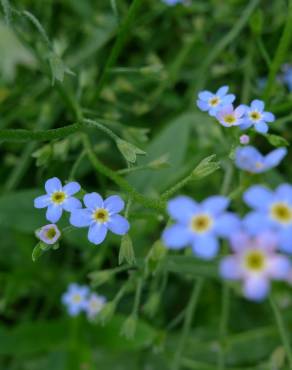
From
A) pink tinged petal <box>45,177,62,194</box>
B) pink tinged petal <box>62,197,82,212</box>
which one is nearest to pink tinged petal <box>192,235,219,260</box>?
pink tinged petal <box>62,197,82,212</box>

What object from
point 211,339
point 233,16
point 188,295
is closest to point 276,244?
point 211,339

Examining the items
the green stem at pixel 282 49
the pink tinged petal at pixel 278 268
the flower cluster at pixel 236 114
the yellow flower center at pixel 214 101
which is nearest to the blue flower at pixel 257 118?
the flower cluster at pixel 236 114

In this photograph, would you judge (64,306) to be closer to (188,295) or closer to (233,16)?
(188,295)

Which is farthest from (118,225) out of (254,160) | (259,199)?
(259,199)

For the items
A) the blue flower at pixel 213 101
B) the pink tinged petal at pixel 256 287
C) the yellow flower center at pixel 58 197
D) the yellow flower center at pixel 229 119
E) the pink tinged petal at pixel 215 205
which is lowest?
the pink tinged petal at pixel 256 287

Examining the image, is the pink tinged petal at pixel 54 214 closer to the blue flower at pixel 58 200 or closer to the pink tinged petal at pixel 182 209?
the blue flower at pixel 58 200

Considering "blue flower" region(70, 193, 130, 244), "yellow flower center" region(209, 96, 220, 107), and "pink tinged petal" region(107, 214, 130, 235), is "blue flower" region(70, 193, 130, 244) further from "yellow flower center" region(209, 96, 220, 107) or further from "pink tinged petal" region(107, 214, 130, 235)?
"yellow flower center" region(209, 96, 220, 107)
